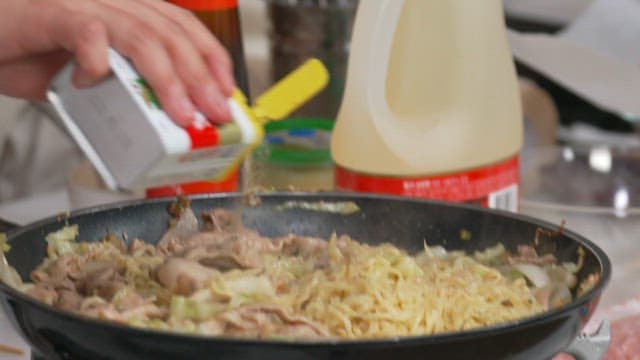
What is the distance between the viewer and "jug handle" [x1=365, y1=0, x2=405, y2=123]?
1097 millimetres

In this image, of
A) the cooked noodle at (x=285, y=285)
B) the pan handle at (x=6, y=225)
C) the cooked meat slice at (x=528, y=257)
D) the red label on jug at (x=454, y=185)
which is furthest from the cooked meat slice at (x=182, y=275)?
the pan handle at (x=6, y=225)

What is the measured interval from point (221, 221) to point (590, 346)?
27 centimetres

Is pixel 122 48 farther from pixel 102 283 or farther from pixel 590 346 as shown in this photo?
pixel 590 346

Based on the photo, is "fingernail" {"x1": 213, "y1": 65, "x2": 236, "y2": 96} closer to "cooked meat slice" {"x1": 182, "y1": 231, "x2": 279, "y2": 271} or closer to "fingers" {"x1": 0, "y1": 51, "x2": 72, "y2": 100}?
"cooked meat slice" {"x1": 182, "y1": 231, "x2": 279, "y2": 271}

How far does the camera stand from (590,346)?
0.78 m

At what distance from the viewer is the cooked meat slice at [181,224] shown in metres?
0.87

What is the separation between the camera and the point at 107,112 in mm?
841

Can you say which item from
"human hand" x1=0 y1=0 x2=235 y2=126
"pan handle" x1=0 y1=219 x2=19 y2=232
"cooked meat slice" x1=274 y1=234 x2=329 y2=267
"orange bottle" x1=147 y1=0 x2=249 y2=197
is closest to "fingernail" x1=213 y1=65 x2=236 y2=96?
"human hand" x1=0 y1=0 x2=235 y2=126

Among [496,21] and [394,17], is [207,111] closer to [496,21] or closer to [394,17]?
[394,17]

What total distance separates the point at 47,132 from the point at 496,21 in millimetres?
894

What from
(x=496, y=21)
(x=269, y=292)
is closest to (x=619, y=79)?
(x=496, y=21)

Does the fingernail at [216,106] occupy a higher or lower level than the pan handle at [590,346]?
higher

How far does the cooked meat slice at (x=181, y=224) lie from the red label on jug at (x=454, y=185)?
238mm

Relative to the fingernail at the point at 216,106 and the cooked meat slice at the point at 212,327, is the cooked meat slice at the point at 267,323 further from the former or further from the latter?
the fingernail at the point at 216,106
